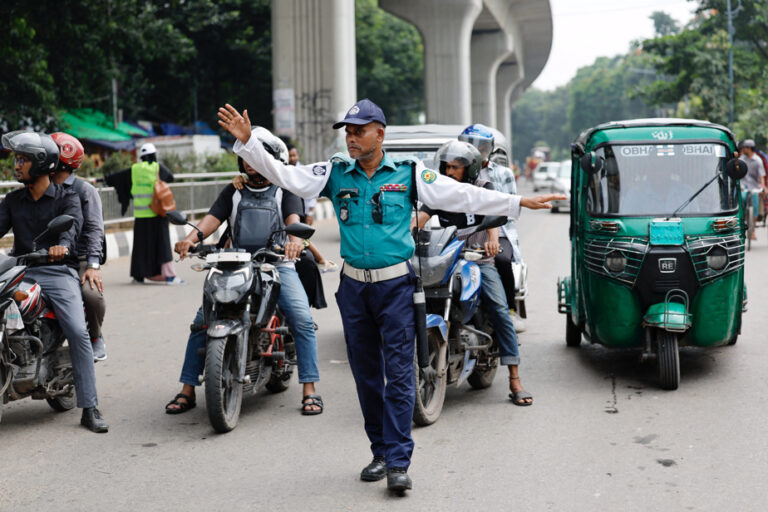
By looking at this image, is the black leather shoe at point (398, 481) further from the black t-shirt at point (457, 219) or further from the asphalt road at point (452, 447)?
the black t-shirt at point (457, 219)

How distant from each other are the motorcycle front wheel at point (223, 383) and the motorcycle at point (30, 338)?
0.91 metres

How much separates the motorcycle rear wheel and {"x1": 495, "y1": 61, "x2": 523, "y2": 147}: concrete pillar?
67450mm

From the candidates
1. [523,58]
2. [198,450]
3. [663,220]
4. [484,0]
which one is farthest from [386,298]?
[523,58]

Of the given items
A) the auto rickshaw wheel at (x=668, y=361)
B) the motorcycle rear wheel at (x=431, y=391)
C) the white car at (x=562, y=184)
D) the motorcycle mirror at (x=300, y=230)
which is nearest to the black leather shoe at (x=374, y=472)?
the motorcycle rear wheel at (x=431, y=391)

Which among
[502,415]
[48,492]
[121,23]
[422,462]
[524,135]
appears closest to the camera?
[48,492]

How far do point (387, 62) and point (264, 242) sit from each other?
54.6 metres

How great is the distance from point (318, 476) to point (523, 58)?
247 feet

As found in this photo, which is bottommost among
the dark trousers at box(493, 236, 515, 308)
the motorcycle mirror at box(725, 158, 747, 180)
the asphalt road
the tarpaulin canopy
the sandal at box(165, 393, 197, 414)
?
the asphalt road

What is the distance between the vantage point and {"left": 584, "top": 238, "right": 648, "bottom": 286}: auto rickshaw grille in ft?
23.5

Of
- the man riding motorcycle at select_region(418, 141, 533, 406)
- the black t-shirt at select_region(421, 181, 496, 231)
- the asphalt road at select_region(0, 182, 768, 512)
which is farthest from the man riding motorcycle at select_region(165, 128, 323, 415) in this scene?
the man riding motorcycle at select_region(418, 141, 533, 406)

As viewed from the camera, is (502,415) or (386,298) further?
(502,415)

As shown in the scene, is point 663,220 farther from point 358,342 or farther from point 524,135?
point 524,135

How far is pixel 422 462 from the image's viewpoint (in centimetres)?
534

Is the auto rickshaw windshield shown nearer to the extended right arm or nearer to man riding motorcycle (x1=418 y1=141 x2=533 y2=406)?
man riding motorcycle (x1=418 y1=141 x2=533 y2=406)
